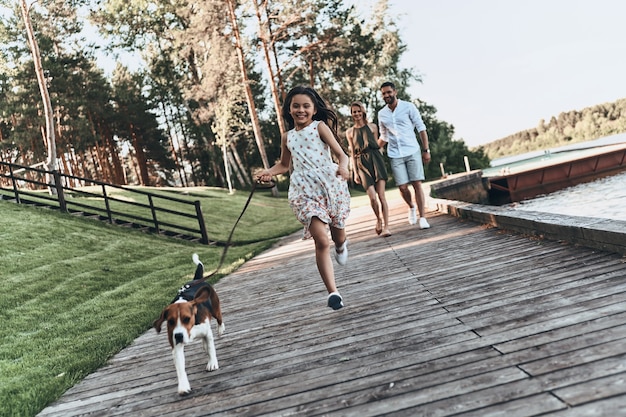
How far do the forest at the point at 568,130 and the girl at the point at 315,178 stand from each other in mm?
51918

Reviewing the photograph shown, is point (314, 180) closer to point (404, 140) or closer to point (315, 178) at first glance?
point (315, 178)

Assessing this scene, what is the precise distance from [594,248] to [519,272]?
0.67 meters

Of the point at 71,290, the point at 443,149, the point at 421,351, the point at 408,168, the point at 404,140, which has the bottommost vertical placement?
the point at 421,351

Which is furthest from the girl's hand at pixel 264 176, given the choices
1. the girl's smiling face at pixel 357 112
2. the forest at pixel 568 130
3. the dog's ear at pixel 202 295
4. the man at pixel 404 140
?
the forest at pixel 568 130

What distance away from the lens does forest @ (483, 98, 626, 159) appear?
5528cm

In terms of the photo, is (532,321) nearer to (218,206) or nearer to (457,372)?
(457,372)

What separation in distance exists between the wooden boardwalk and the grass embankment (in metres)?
0.41

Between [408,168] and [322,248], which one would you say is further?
[408,168]

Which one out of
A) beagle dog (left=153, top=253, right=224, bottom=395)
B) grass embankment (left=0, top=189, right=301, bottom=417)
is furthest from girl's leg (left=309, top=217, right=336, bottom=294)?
grass embankment (left=0, top=189, right=301, bottom=417)

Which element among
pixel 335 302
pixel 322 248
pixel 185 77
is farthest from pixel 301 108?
pixel 185 77

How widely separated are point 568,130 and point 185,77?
46.8 m

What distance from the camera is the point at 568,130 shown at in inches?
2472

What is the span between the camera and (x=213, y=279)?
24.8 ft

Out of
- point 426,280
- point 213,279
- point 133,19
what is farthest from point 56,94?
point 426,280
